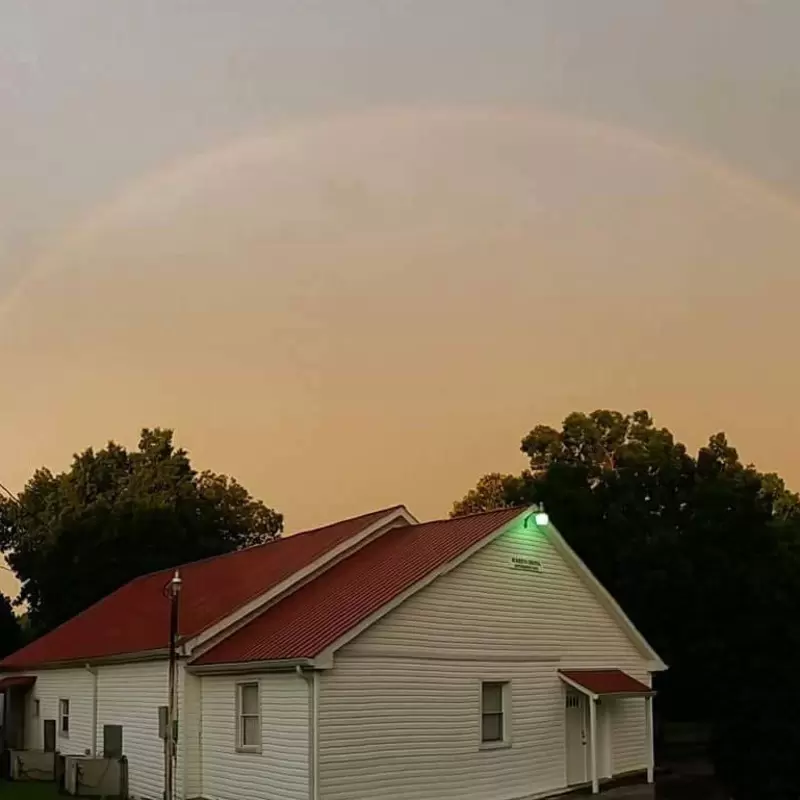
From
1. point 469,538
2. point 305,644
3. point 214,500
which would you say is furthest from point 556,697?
point 214,500

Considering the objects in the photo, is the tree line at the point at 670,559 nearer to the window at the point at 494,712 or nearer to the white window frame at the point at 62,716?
the window at the point at 494,712

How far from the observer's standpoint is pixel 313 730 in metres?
21.0

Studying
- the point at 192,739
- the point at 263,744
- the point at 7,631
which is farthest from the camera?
the point at 7,631

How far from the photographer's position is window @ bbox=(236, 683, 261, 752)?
2255cm

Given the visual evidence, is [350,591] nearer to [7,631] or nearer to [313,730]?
[313,730]

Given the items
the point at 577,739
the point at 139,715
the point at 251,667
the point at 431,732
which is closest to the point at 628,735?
the point at 577,739

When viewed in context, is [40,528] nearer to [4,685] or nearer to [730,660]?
[4,685]

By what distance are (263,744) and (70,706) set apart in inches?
401

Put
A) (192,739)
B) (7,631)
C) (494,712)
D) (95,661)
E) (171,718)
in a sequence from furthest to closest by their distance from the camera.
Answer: (7,631) < (95,661) < (494,712) < (192,739) < (171,718)

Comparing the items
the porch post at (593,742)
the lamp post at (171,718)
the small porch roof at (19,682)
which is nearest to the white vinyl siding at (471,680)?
the porch post at (593,742)

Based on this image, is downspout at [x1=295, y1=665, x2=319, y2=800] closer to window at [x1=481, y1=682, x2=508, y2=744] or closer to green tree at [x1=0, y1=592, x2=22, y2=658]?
window at [x1=481, y1=682, x2=508, y2=744]

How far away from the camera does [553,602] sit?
88.5 ft

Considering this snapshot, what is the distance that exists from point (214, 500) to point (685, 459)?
95.0ft

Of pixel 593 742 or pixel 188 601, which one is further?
pixel 188 601
